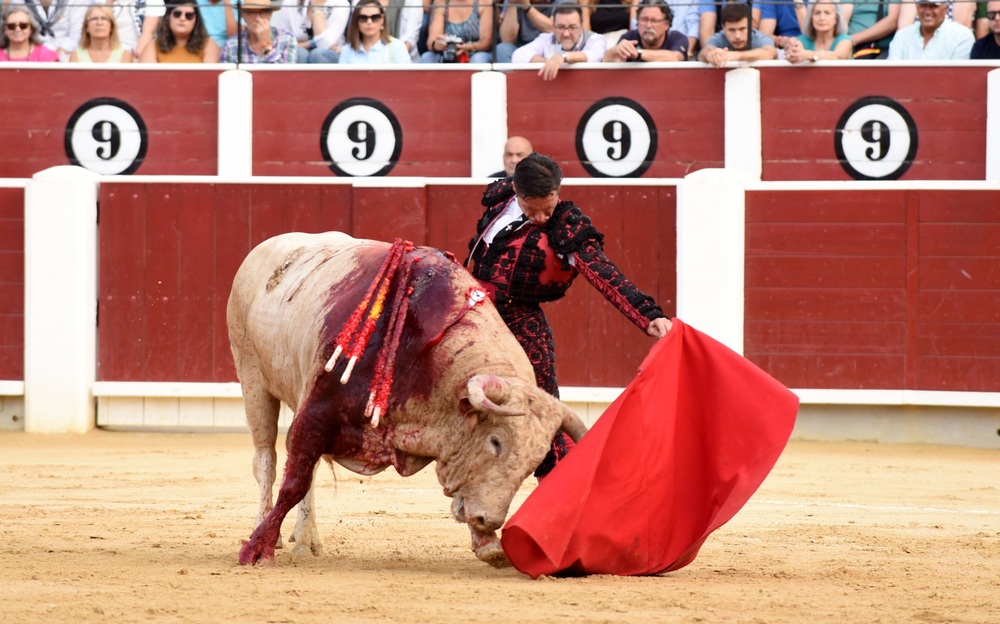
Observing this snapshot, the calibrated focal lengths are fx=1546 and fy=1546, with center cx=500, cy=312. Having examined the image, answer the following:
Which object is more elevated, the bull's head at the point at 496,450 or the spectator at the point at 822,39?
the spectator at the point at 822,39

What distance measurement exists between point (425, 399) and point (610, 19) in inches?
230

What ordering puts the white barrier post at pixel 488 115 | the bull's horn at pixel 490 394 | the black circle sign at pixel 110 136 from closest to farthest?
the bull's horn at pixel 490 394, the white barrier post at pixel 488 115, the black circle sign at pixel 110 136

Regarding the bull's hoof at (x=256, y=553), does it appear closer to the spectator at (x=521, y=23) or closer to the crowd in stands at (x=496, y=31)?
the crowd in stands at (x=496, y=31)

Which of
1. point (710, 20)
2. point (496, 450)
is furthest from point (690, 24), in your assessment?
point (496, 450)

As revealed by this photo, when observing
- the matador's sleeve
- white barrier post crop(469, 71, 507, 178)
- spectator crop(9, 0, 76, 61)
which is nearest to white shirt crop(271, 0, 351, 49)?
white barrier post crop(469, 71, 507, 178)

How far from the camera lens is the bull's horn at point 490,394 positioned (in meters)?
3.71

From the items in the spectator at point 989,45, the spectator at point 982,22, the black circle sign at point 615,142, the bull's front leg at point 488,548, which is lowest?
the bull's front leg at point 488,548

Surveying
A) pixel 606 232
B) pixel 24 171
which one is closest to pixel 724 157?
pixel 606 232

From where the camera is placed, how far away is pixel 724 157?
921cm

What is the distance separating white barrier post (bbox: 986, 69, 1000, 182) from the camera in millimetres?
8828

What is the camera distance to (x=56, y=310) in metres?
8.40

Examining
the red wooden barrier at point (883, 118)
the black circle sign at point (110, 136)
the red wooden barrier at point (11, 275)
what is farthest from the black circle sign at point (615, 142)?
the red wooden barrier at point (11, 275)

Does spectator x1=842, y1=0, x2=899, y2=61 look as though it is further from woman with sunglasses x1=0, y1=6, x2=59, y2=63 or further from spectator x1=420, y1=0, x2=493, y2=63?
woman with sunglasses x1=0, y1=6, x2=59, y2=63

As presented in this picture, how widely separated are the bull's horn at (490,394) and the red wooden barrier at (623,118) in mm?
5536
